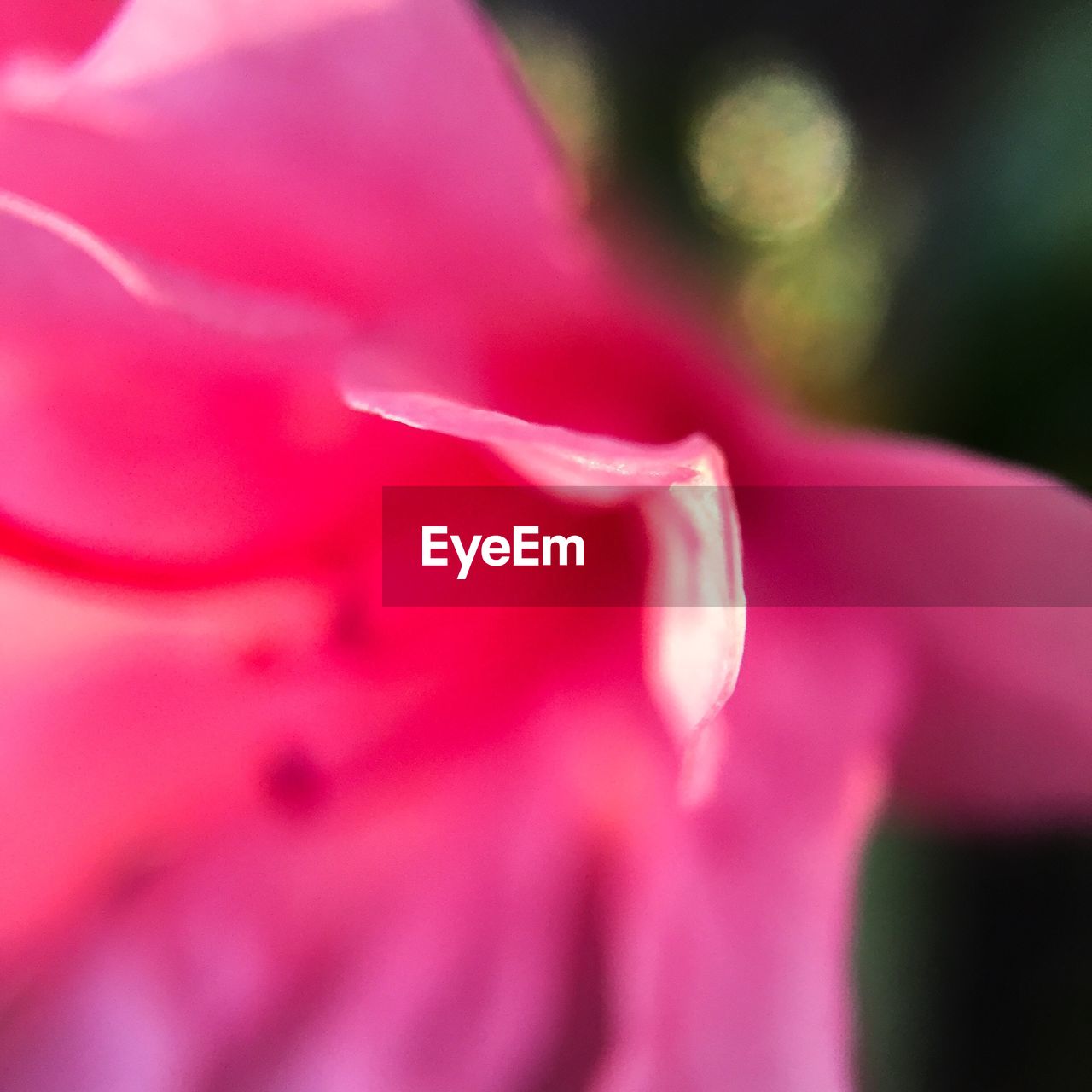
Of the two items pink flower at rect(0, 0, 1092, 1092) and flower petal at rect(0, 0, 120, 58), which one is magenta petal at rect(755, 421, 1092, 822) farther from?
flower petal at rect(0, 0, 120, 58)

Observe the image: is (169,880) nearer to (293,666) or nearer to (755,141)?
(293,666)

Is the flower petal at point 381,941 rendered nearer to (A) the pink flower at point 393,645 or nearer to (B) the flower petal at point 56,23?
(A) the pink flower at point 393,645

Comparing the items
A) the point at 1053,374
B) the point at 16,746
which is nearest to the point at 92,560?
the point at 16,746

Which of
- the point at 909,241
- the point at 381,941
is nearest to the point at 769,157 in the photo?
the point at 909,241

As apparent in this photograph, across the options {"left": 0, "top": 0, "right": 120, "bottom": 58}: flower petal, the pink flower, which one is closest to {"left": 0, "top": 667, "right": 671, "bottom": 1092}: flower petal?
the pink flower

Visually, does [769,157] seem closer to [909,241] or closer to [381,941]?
[909,241]

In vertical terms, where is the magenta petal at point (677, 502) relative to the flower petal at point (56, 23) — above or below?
Result: below

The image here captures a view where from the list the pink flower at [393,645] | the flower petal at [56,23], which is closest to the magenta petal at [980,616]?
the pink flower at [393,645]

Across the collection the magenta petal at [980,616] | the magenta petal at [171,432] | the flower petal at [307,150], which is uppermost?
the flower petal at [307,150]
